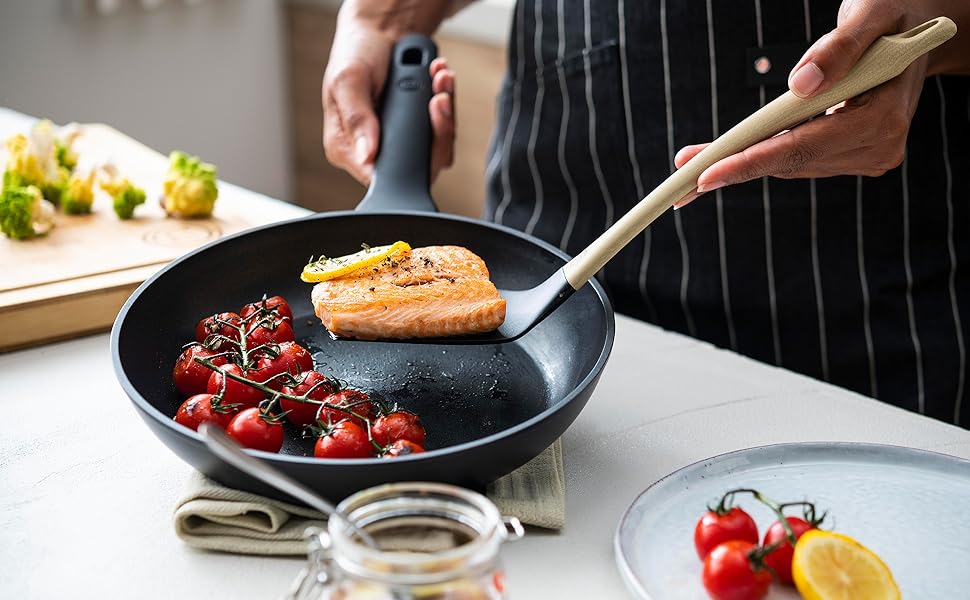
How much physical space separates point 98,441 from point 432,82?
83cm

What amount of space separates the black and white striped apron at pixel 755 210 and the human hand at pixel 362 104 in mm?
211

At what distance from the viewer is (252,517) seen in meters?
0.94

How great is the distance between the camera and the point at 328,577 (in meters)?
0.67

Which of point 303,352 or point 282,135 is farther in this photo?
point 282,135

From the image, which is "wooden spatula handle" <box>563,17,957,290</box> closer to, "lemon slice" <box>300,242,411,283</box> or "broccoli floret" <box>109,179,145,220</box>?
"lemon slice" <box>300,242,411,283</box>

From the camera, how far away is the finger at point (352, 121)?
159 centimetres

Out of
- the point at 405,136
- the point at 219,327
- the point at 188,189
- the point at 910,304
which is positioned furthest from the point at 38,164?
the point at 910,304

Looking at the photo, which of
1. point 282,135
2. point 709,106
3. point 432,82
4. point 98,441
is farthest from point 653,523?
point 282,135

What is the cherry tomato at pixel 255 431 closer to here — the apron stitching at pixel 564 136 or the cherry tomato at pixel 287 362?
the cherry tomato at pixel 287 362

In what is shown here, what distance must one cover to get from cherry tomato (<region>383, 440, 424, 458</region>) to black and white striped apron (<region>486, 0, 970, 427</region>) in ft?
2.84

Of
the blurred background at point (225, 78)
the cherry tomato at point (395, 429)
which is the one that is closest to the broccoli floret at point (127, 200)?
the cherry tomato at point (395, 429)

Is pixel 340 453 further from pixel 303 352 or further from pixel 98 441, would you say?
pixel 98 441

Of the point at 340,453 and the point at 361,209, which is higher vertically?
the point at 361,209

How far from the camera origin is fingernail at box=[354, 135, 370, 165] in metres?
1.56
